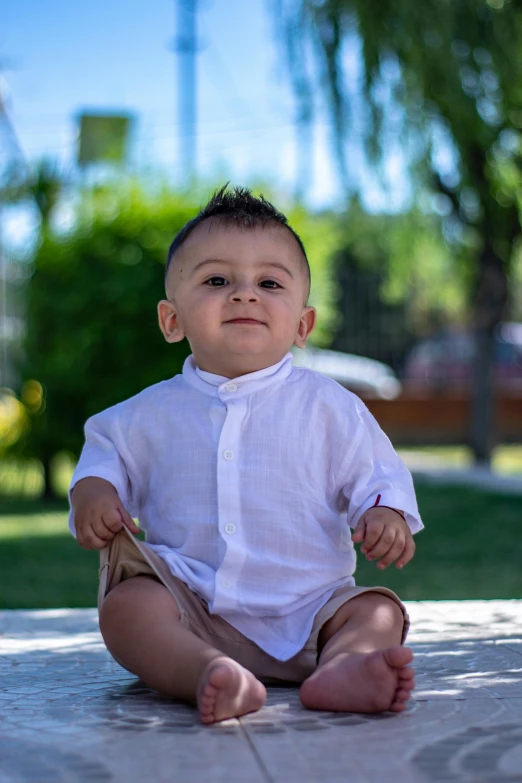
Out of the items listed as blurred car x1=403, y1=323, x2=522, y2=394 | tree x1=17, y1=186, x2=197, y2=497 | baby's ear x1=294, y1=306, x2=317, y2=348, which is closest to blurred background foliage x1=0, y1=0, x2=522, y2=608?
tree x1=17, y1=186, x2=197, y2=497

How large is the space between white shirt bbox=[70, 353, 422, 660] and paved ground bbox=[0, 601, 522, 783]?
8.5 inches

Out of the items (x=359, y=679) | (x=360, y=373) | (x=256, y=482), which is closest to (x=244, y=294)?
(x=256, y=482)

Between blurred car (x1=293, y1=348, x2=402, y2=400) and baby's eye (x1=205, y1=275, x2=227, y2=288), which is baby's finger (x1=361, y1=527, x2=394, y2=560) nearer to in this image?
baby's eye (x1=205, y1=275, x2=227, y2=288)

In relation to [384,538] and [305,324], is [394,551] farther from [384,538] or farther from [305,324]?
[305,324]

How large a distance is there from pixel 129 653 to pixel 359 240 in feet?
31.5

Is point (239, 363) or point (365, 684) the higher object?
point (239, 363)

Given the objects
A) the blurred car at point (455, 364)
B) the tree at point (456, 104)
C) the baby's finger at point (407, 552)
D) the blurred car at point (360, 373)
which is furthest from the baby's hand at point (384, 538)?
the blurred car at point (455, 364)

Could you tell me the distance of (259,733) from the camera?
1.77 m

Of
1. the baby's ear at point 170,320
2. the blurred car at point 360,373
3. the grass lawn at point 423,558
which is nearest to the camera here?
the baby's ear at point 170,320

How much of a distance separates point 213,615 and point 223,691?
371 mm

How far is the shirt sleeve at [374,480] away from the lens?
2174 mm

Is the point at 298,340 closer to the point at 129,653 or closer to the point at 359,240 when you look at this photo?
the point at 129,653

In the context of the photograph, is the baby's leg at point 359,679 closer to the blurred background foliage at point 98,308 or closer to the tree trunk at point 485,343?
the blurred background foliage at point 98,308

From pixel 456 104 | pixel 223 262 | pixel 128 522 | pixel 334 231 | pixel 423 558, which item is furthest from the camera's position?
pixel 334 231
